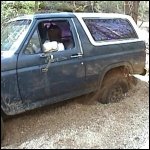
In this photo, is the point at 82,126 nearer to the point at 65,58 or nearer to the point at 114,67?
the point at 65,58

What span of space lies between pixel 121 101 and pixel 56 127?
1717 mm

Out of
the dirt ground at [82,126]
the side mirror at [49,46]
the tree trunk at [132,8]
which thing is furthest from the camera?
the tree trunk at [132,8]

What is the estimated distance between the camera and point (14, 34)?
484 centimetres

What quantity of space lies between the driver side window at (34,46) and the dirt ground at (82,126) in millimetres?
1191

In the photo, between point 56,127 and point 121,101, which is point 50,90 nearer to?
point 56,127

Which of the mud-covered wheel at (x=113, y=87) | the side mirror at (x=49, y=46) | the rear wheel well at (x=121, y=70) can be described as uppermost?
the side mirror at (x=49, y=46)

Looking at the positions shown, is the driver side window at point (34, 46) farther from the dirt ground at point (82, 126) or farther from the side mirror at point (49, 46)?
the dirt ground at point (82, 126)

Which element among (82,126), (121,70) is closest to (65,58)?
(82,126)

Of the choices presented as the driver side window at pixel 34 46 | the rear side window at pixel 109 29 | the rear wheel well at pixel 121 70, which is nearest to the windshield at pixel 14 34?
the driver side window at pixel 34 46

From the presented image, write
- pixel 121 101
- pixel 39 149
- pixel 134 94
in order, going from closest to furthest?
pixel 39 149 < pixel 121 101 < pixel 134 94

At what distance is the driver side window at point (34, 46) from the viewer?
4676 millimetres

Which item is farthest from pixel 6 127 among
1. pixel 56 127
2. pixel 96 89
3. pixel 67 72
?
pixel 96 89

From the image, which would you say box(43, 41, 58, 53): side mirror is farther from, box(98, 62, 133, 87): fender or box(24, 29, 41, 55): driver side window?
box(98, 62, 133, 87): fender

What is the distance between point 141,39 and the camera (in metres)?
6.35
